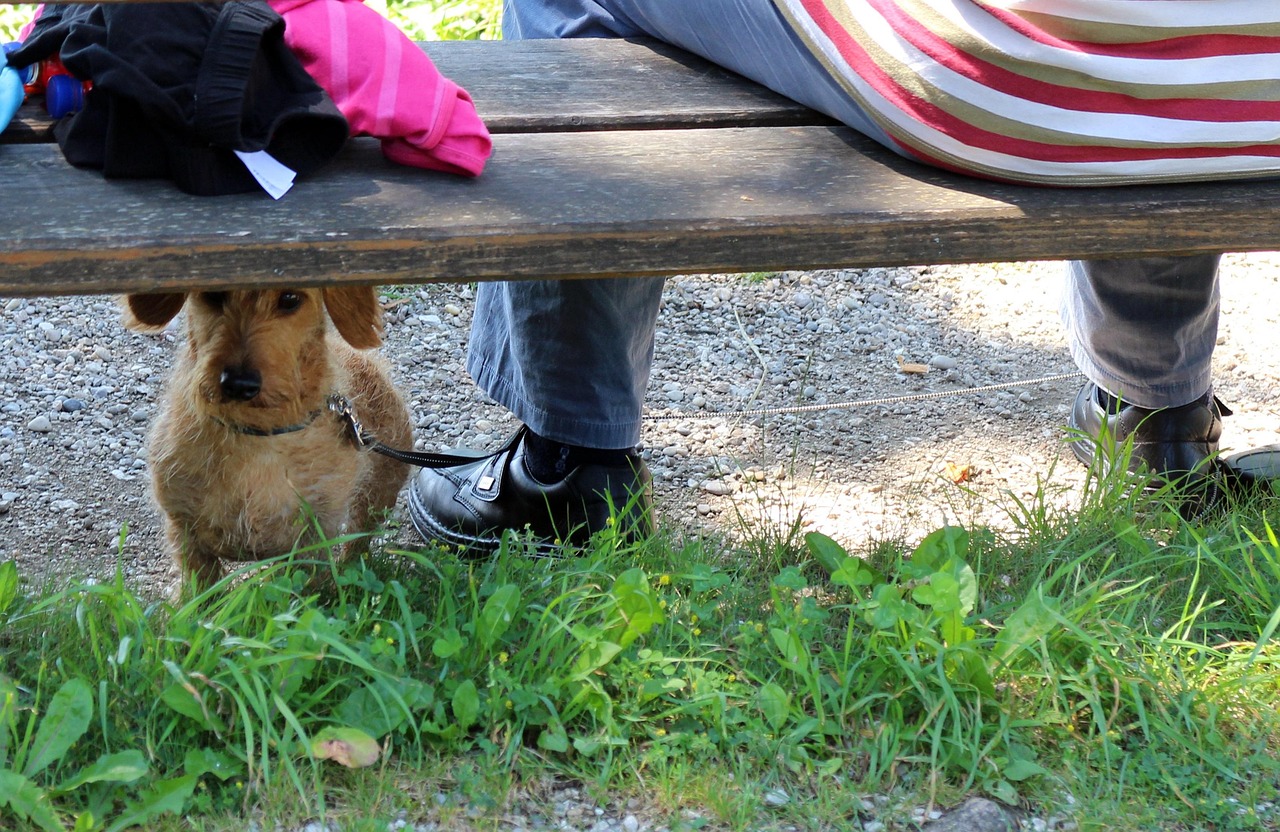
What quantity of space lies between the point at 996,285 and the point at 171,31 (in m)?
3.33

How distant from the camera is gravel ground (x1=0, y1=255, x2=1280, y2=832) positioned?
3.01m

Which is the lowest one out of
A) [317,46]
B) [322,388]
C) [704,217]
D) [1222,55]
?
[322,388]

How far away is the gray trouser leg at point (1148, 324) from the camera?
2.75 meters

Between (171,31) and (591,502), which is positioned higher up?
(171,31)

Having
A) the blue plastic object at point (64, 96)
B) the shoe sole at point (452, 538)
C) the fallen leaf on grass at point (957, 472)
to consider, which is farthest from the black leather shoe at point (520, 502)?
the blue plastic object at point (64, 96)

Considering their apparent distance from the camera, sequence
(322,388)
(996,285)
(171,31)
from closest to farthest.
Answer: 1. (171,31)
2. (322,388)
3. (996,285)

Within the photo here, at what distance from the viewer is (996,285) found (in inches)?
173

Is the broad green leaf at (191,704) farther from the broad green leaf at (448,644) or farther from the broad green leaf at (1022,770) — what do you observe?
the broad green leaf at (1022,770)

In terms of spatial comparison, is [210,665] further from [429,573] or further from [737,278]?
[737,278]

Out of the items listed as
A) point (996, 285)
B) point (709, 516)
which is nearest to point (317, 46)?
point (709, 516)

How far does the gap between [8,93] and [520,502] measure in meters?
1.34

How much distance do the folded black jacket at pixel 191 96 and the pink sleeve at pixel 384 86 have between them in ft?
0.18

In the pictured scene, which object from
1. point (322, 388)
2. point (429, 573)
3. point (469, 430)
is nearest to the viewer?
point (429, 573)

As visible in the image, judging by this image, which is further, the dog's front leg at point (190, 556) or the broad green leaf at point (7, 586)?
the dog's front leg at point (190, 556)
